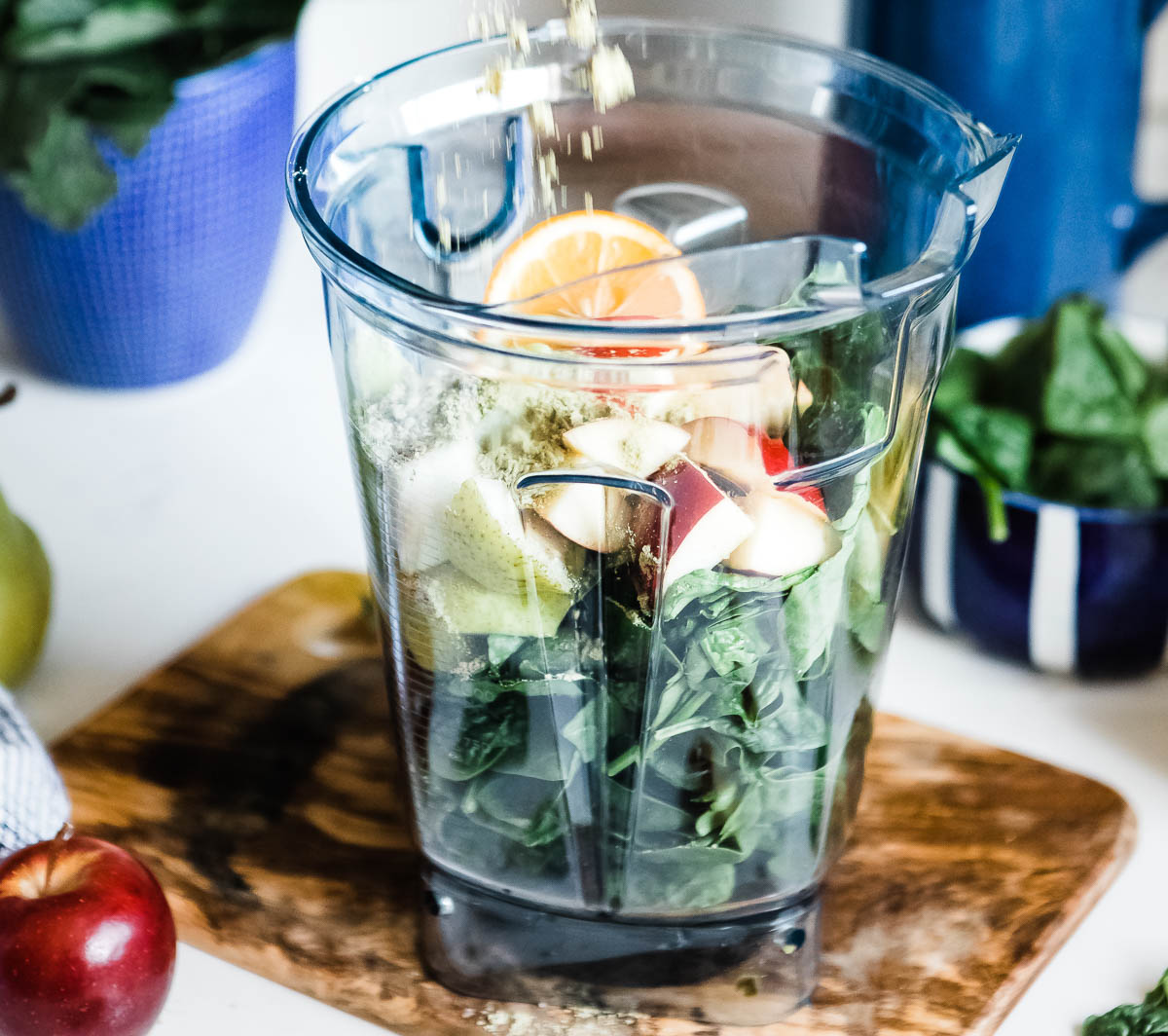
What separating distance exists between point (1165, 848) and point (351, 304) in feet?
1.45

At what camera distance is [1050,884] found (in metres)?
0.60

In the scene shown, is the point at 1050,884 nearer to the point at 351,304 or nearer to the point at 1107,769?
the point at 1107,769

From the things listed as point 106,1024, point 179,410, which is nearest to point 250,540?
point 179,410

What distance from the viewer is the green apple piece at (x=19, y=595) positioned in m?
0.66

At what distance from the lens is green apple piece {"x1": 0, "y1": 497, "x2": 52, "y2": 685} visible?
0.66 meters

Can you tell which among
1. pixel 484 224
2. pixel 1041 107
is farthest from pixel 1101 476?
pixel 484 224

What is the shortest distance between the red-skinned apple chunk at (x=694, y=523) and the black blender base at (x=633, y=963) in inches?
6.9

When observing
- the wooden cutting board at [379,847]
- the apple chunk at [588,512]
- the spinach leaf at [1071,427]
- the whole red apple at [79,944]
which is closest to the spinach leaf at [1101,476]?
the spinach leaf at [1071,427]

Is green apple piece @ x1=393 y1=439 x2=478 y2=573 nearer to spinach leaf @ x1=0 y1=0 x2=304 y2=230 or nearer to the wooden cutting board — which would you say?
the wooden cutting board

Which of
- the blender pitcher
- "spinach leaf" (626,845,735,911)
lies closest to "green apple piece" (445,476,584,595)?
the blender pitcher

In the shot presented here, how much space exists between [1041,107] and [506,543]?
0.52 meters

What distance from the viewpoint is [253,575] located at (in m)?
0.81

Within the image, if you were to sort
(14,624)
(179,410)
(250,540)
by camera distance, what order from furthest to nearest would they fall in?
1. (179,410)
2. (250,540)
3. (14,624)

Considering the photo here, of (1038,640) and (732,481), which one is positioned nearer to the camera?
(732,481)
